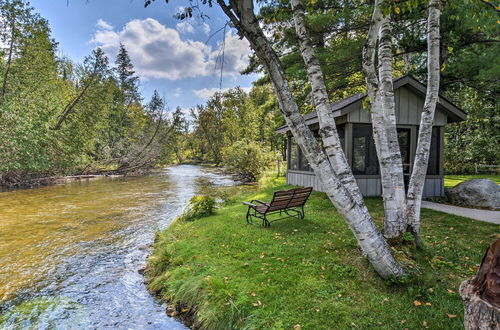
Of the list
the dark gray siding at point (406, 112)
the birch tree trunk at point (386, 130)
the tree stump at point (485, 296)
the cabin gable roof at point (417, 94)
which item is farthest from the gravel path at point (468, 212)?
the tree stump at point (485, 296)

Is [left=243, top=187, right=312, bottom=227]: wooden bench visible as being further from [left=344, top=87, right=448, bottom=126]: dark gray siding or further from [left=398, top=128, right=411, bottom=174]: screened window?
[left=398, top=128, right=411, bottom=174]: screened window

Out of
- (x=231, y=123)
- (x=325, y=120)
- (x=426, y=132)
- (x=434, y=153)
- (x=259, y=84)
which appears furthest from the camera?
(x=231, y=123)

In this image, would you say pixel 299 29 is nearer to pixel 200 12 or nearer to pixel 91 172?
pixel 200 12

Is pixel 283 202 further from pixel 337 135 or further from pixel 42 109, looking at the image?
Result: pixel 42 109

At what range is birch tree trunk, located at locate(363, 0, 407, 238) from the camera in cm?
390

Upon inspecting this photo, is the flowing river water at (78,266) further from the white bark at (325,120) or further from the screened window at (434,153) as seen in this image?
the screened window at (434,153)

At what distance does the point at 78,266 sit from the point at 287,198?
469 cm

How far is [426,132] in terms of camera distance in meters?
4.29

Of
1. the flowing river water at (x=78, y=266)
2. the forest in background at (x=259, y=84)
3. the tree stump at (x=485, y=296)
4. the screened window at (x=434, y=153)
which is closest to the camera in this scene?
the tree stump at (x=485, y=296)

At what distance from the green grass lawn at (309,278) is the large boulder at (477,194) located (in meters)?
2.42

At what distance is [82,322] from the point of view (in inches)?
145

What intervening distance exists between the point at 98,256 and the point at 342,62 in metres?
10.3

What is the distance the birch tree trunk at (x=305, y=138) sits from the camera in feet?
9.51

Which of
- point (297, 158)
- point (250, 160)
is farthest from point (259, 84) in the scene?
point (297, 158)
